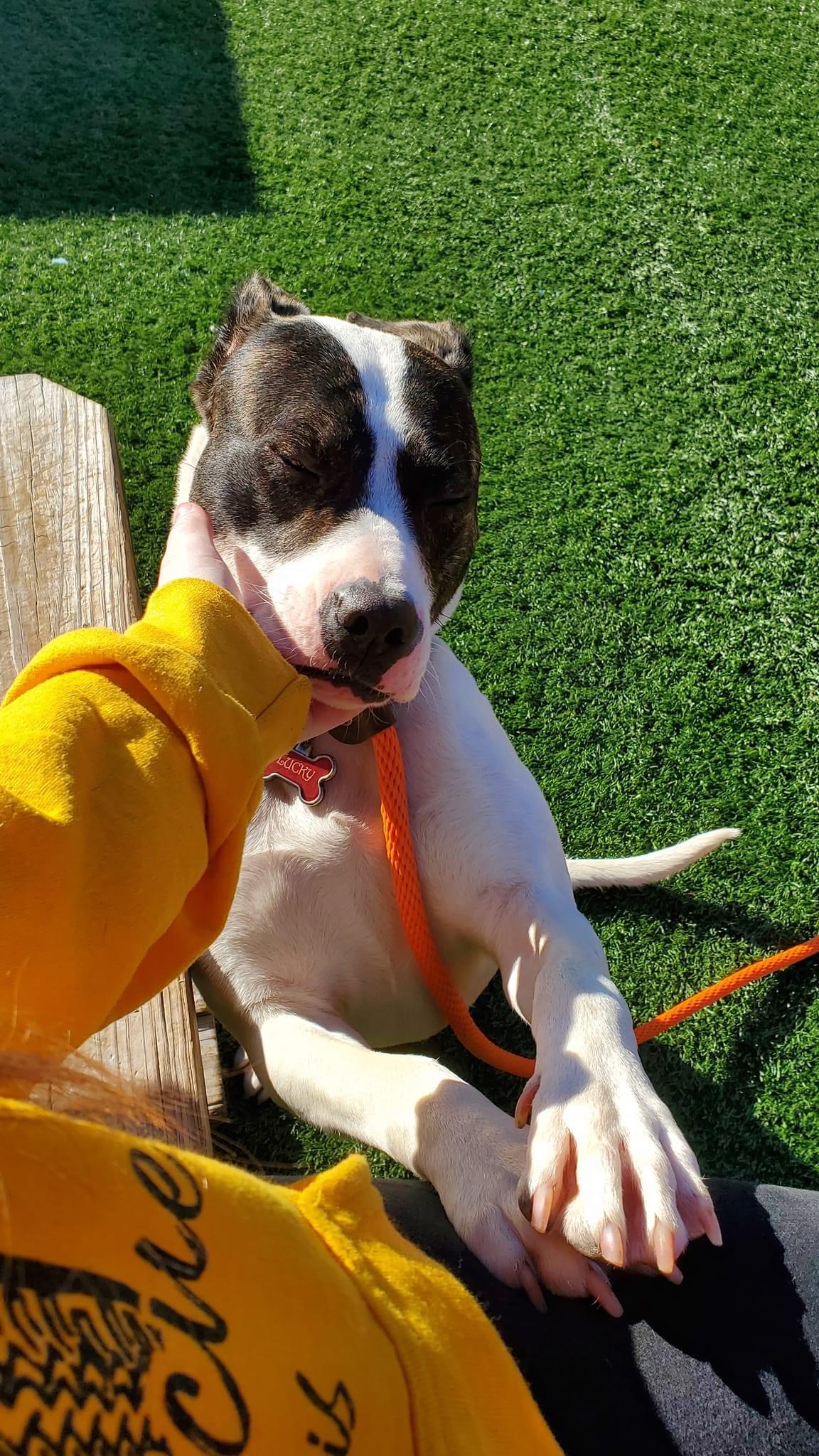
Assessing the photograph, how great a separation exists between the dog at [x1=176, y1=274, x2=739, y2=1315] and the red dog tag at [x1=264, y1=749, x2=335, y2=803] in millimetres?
36

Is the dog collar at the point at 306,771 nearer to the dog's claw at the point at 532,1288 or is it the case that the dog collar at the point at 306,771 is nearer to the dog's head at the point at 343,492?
the dog's head at the point at 343,492

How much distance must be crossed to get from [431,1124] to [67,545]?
4.36 ft

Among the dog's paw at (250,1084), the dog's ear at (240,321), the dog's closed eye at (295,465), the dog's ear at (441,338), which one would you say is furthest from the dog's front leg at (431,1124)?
the dog's ear at (441,338)

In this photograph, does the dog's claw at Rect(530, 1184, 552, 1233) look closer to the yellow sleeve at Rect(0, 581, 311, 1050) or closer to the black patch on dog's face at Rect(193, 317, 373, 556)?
the yellow sleeve at Rect(0, 581, 311, 1050)

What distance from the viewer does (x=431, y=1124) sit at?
1527 mm

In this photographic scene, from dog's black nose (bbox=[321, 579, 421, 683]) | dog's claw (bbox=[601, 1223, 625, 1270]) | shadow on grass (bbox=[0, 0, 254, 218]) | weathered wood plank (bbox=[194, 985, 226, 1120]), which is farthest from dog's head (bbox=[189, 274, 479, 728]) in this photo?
shadow on grass (bbox=[0, 0, 254, 218])

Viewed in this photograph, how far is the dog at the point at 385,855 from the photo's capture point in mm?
1409

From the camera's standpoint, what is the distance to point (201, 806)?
3.65 ft

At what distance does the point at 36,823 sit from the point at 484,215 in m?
4.17

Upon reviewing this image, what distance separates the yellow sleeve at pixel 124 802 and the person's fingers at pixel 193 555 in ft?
0.84

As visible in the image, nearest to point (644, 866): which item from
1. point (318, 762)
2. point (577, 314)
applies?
point (318, 762)

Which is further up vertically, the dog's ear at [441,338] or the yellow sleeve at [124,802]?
the yellow sleeve at [124,802]

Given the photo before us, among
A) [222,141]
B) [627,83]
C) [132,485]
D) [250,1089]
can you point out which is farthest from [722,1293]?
[627,83]

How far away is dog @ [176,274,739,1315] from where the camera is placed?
1.41 m
